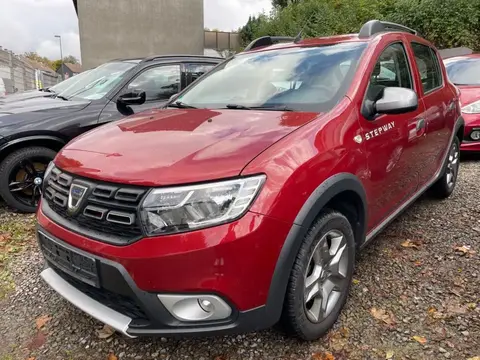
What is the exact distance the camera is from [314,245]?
6.50ft

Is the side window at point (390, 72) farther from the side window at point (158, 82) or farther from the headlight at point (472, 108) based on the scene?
the headlight at point (472, 108)

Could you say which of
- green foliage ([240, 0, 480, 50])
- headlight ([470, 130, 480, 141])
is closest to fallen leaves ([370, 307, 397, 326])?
headlight ([470, 130, 480, 141])

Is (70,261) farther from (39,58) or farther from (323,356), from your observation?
(39,58)

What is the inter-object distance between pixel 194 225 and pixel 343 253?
101cm

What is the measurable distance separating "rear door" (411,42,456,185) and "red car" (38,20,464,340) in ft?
2.02

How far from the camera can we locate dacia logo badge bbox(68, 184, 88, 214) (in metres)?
1.85

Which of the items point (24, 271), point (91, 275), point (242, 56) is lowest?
point (24, 271)

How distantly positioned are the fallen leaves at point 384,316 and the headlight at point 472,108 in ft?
14.4

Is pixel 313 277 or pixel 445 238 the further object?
pixel 445 238

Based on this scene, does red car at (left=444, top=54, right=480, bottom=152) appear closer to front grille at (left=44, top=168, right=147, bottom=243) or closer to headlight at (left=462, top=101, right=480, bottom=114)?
headlight at (left=462, top=101, right=480, bottom=114)

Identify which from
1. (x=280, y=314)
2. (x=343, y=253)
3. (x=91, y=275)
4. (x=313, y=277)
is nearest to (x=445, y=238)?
(x=343, y=253)

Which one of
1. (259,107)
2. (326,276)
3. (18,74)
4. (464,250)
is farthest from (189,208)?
(18,74)

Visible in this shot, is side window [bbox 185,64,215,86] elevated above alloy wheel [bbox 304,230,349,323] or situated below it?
above

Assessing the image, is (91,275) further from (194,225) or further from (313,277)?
(313,277)
